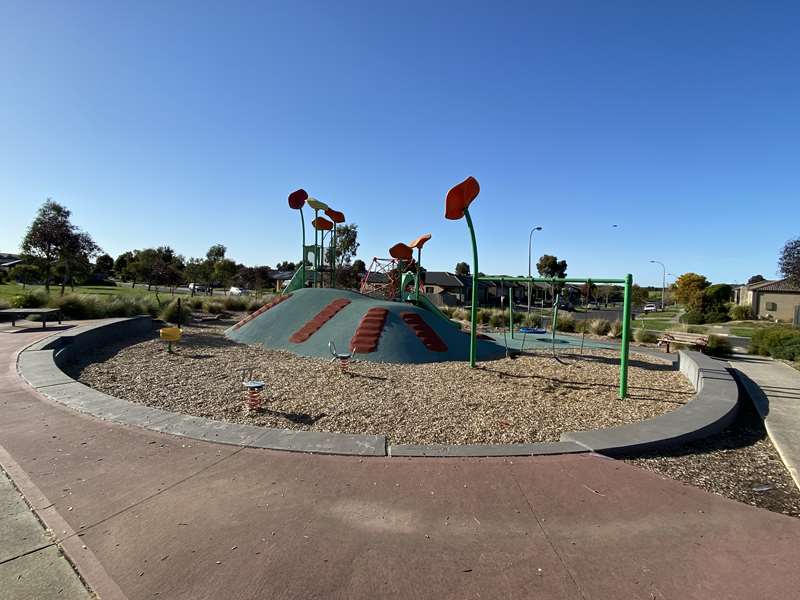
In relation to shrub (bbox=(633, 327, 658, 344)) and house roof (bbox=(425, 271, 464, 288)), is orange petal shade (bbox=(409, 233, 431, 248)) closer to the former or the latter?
shrub (bbox=(633, 327, 658, 344))

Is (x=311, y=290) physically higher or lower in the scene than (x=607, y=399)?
higher

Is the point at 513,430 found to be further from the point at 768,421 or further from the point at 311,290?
the point at 311,290

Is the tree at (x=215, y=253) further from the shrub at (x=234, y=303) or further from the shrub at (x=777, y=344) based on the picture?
the shrub at (x=777, y=344)

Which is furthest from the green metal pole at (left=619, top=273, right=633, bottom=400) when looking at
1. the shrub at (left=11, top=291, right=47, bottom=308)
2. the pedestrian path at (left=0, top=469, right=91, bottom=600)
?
the shrub at (left=11, top=291, right=47, bottom=308)

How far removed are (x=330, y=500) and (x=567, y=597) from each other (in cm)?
201

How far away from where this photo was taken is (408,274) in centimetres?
1850

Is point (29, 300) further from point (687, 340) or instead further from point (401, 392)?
point (687, 340)

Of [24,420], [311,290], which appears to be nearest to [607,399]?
[24,420]

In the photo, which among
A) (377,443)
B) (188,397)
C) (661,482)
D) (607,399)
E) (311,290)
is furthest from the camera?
(311,290)

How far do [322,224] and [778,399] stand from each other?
55.9ft

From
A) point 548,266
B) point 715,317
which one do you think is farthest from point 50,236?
point 548,266

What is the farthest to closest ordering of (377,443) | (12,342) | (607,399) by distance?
(12,342)
(607,399)
(377,443)

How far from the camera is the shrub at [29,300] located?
19.3 metres

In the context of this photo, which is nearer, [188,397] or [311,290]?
[188,397]
